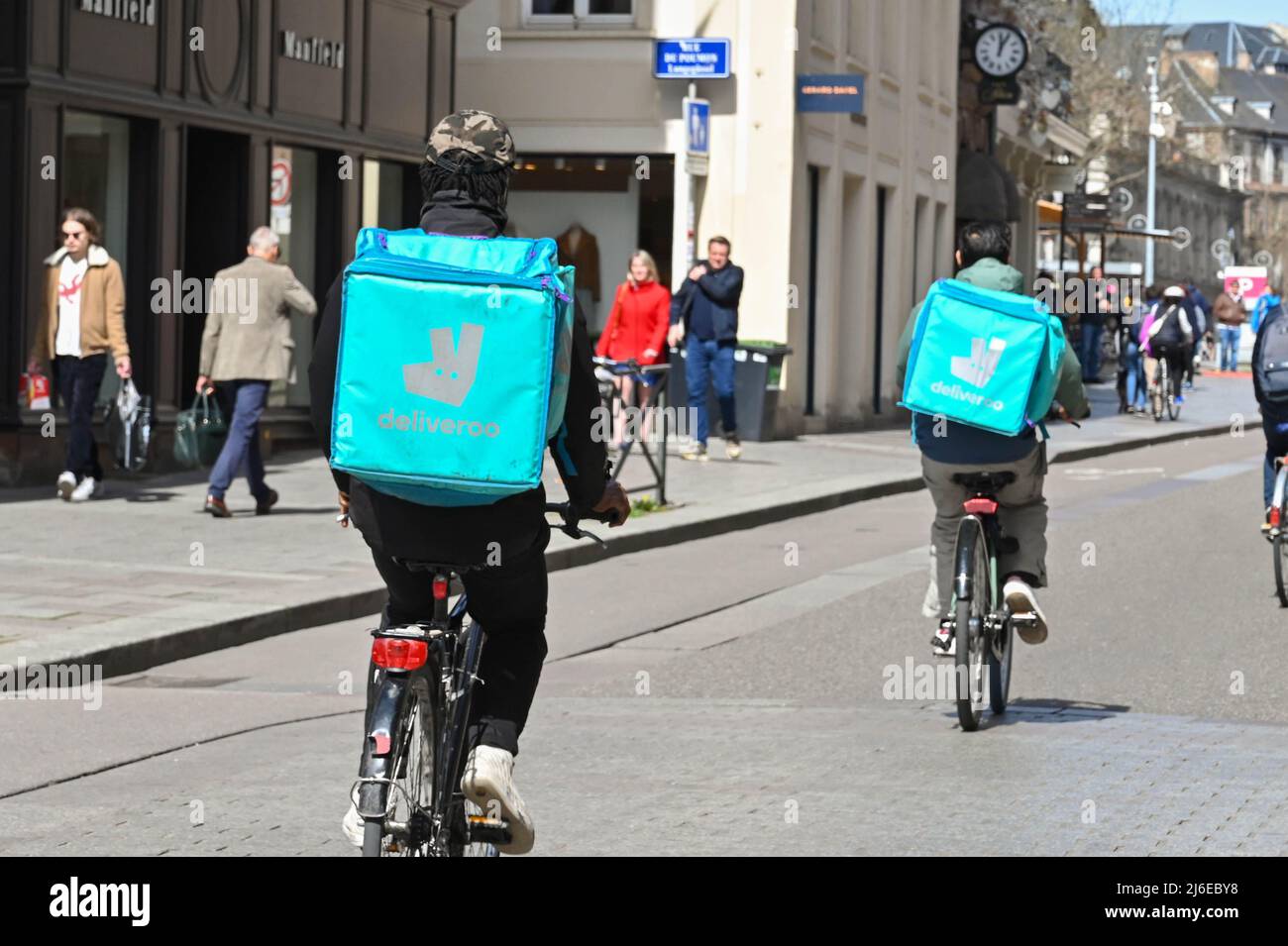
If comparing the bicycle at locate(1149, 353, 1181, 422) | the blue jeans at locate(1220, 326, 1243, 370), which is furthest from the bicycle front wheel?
the blue jeans at locate(1220, 326, 1243, 370)

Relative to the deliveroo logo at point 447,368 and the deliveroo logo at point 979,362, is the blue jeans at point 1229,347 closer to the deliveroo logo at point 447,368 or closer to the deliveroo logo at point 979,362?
the deliveroo logo at point 979,362

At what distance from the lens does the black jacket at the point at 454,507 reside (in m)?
4.94

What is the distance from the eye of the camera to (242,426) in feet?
48.6

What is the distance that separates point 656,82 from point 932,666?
16525 millimetres

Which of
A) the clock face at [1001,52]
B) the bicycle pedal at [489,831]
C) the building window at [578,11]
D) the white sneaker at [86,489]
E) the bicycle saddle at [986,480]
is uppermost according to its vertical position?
the clock face at [1001,52]

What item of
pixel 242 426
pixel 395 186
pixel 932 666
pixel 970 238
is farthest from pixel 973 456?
pixel 395 186

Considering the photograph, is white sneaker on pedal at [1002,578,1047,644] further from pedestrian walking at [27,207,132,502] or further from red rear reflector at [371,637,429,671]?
pedestrian walking at [27,207,132,502]

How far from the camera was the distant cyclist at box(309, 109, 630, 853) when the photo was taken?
4949 millimetres

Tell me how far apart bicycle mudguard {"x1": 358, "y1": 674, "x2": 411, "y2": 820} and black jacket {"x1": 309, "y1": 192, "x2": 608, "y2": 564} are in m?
0.30

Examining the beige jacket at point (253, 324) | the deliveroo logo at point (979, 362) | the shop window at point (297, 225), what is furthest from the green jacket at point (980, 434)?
the shop window at point (297, 225)

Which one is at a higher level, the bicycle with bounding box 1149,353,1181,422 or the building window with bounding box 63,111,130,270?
the building window with bounding box 63,111,130,270

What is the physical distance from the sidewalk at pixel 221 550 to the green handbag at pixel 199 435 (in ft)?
1.03

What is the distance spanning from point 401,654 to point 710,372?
55.1 feet
